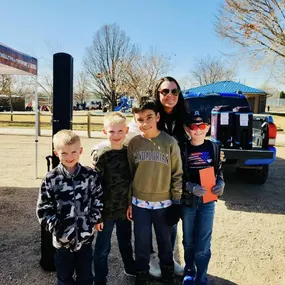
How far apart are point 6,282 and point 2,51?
3.47 meters

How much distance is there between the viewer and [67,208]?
2088 mm

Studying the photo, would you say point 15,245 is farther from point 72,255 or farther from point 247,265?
point 247,265

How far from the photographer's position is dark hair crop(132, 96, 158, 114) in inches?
91.6

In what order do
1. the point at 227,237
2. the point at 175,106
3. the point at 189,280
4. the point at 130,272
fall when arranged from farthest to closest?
the point at 227,237 → the point at 130,272 → the point at 175,106 → the point at 189,280

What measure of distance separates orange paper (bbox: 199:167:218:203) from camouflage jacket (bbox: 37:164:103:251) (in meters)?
0.87

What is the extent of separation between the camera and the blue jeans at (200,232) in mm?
2416

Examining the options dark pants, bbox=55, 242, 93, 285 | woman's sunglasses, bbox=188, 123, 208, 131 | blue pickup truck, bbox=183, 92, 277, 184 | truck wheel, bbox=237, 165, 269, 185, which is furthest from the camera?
truck wheel, bbox=237, 165, 269, 185

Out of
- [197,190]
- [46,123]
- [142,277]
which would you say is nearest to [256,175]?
[197,190]

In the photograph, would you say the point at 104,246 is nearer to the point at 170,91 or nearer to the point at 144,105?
the point at 144,105

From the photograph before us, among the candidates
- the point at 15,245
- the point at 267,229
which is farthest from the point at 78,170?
the point at 267,229

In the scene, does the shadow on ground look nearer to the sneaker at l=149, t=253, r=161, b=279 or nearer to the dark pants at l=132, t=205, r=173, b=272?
the sneaker at l=149, t=253, r=161, b=279

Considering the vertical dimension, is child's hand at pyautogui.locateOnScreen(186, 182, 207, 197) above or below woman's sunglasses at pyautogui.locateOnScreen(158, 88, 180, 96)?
below

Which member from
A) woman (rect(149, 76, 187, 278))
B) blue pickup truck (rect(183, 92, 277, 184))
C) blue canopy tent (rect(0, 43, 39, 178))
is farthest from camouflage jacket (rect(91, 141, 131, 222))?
blue canopy tent (rect(0, 43, 39, 178))

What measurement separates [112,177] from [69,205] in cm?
40
